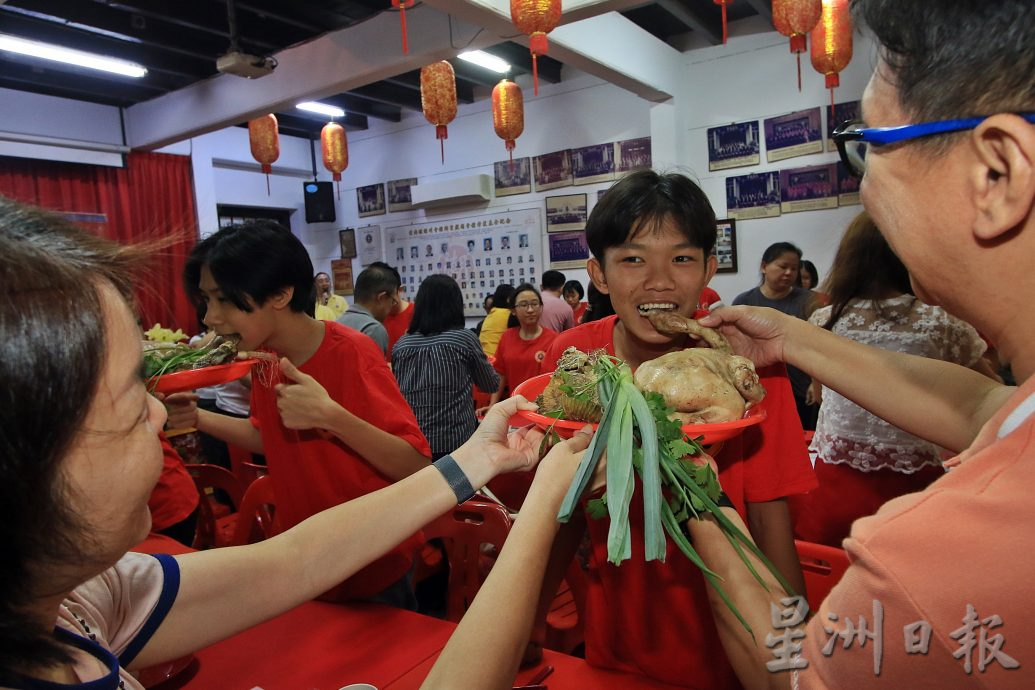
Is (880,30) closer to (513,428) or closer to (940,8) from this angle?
(940,8)

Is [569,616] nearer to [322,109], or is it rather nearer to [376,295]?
[376,295]

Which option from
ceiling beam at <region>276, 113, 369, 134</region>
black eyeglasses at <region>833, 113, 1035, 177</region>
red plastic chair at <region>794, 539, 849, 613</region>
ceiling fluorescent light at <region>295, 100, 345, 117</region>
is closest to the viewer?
black eyeglasses at <region>833, 113, 1035, 177</region>

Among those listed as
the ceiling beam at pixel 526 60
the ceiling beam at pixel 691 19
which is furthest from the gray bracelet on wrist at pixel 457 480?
the ceiling beam at pixel 526 60

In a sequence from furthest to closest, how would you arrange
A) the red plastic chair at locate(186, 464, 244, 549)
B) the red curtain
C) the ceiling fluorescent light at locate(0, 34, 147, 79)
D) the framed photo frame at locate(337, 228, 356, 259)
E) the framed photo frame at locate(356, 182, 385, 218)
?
1. the framed photo frame at locate(337, 228, 356, 259)
2. the framed photo frame at locate(356, 182, 385, 218)
3. the red curtain
4. the ceiling fluorescent light at locate(0, 34, 147, 79)
5. the red plastic chair at locate(186, 464, 244, 549)

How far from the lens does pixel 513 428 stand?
1.81 meters

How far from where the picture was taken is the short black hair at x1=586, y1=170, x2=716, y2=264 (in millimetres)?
1799

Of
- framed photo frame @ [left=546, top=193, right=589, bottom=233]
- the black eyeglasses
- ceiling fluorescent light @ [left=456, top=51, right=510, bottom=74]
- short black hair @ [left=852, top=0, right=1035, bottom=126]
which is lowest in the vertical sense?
the black eyeglasses

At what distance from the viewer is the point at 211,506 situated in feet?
11.8

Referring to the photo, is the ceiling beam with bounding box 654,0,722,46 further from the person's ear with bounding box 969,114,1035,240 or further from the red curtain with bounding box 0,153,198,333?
the person's ear with bounding box 969,114,1035,240

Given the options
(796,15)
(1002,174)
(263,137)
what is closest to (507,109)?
(796,15)

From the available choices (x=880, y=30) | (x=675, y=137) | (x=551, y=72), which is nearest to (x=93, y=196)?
(x=551, y=72)

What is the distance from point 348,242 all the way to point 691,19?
26.6 feet

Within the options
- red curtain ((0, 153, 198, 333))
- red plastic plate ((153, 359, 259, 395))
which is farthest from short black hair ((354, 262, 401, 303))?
red curtain ((0, 153, 198, 333))

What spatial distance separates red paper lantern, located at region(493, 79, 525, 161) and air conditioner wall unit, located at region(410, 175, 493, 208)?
308 cm
